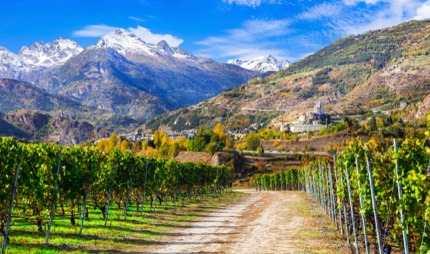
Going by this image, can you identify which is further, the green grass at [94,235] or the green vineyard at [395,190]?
the green grass at [94,235]

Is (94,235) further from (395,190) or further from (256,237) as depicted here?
(395,190)

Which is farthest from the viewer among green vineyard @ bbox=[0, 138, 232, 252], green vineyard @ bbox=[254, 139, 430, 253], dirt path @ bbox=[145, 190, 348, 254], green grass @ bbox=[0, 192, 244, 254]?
dirt path @ bbox=[145, 190, 348, 254]

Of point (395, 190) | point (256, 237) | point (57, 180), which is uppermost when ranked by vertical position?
point (57, 180)

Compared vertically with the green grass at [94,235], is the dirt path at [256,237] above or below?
below

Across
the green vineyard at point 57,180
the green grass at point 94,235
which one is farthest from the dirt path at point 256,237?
the green vineyard at point 57,180

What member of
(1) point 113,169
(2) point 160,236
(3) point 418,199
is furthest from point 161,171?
(3) point 418,199

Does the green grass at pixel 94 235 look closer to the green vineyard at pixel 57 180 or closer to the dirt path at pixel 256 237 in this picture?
the green vineyard at pixel 57 180

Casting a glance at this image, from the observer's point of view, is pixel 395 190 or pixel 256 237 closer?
pixel 395 190

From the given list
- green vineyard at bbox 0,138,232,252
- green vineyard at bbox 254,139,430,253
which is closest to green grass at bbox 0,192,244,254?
green vineyard at bbox 0,138,232,252

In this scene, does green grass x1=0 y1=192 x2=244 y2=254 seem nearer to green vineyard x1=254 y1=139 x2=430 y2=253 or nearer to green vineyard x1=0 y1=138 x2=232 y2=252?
green vineyard x1=0 y1=138 x2=232 y2=252

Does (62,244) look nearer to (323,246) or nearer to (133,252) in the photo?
(133,252)

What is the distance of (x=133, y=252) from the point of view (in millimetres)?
15711

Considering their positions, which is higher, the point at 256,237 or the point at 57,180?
the point at 57,180

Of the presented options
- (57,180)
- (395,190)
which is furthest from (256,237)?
(57,180)
